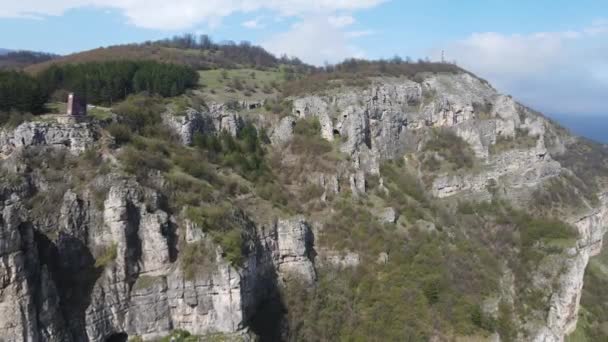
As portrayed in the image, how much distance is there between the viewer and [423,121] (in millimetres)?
66812

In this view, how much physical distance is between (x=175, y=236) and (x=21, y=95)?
1800cm

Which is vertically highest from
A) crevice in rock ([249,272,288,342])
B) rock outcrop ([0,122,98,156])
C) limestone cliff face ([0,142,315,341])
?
rock outcrop ([0,122,98,156])

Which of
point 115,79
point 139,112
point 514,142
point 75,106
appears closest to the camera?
point 75,106

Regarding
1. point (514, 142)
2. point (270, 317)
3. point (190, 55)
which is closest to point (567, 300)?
point (514, 142)

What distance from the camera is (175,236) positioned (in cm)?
3594

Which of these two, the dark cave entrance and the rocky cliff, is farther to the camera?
the dark cave entrance

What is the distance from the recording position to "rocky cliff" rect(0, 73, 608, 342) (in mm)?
31625

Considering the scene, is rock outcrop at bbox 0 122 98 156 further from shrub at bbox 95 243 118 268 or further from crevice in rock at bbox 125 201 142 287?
shrub at bbox 95 243 118 268

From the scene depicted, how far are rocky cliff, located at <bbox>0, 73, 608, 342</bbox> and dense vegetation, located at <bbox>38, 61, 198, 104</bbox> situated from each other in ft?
21.3

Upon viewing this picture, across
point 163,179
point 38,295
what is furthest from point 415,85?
point 38,295

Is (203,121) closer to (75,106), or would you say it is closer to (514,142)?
(75,106)

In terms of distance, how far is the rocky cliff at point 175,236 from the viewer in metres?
31.6

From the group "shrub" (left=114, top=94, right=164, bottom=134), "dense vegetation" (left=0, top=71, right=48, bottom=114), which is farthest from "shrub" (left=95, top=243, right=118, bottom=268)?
"dense vegetation" (left=0, top=71, right=48, bottom=114)

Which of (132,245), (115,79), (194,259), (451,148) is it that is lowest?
(194,259)
